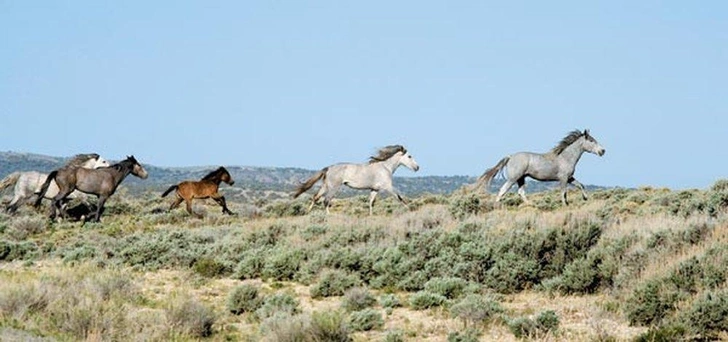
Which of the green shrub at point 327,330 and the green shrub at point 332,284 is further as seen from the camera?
the green shrub at point 332,284

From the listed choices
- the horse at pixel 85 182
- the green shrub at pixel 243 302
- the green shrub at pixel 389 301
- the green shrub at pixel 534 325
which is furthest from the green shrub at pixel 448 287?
the horse at pixel 85 182

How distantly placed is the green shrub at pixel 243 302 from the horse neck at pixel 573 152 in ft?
50.7

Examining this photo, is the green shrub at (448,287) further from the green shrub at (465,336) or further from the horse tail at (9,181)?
the horse tail at (9,181)

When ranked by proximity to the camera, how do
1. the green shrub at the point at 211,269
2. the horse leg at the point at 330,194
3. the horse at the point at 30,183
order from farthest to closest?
the horse at the point at 30,183 < the horse leg at the point at 330,194 < the green shrub at the point at 211,269

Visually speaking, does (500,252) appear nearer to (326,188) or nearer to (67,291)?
(67,291)

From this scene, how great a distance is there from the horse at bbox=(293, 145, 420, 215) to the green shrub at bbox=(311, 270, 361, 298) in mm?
11538

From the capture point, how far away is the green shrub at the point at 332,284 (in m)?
11.8

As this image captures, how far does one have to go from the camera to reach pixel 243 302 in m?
10.5

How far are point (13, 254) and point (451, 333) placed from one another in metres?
11.6

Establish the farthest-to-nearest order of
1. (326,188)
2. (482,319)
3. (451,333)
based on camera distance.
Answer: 1. (326,188)
2. (482,319)
3. (451,333)

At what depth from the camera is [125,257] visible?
52.1 feet

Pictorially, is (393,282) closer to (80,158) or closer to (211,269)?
(211,269)

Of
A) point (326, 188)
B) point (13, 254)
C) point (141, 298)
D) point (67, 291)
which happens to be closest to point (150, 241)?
point (13, 254)

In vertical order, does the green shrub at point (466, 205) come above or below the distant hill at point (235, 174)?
above
